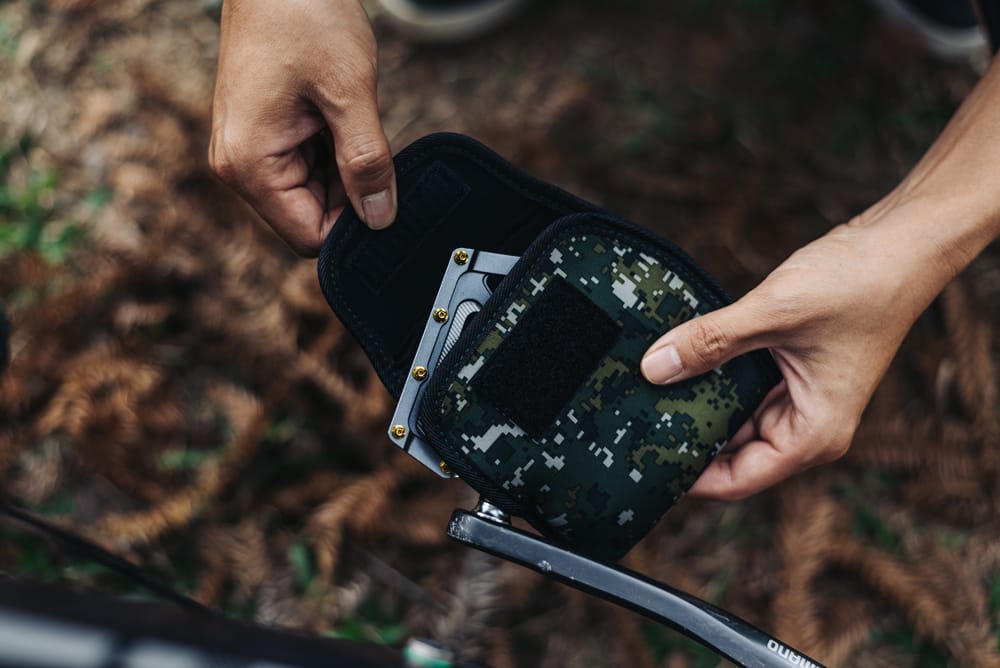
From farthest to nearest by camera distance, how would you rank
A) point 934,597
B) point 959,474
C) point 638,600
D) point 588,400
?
point 959,474 < point 934,597 < point 588,400 < point 638,600

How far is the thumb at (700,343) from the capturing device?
111cm

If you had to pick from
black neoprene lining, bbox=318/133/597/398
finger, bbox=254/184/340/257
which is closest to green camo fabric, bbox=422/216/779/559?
black neoprene lining, bbox=318/133/597/398

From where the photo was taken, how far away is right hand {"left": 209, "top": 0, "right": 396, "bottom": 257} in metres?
1.15

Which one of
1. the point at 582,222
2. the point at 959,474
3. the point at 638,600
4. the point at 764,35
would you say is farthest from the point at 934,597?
the point at 764,35

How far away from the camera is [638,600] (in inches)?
40.0

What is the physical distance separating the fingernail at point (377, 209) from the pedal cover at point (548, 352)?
0.07ft

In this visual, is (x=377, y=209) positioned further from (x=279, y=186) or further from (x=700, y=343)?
(x=700, y=343)

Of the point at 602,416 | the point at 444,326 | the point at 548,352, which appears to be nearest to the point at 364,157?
the point at 444,326

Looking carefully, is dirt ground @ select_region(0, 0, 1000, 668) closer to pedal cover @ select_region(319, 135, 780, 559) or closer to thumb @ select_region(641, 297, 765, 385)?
pedal cover @ select_region(319, 135, 780, 559)

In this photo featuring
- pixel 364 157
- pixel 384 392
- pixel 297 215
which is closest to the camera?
pixel 364 157

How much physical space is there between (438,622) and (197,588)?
0.54 meters

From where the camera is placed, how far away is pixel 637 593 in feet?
3.35

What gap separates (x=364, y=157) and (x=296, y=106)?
0.16 metres

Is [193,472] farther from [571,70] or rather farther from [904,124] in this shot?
[904,124]
